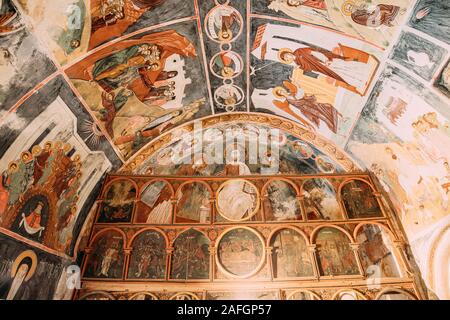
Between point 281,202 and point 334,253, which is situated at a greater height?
point 281,202

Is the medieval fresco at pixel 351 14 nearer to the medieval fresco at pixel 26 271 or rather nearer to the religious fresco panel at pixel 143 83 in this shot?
the religious fresco panel at pixel 143 83

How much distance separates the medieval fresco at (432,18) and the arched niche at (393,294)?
5986 mm

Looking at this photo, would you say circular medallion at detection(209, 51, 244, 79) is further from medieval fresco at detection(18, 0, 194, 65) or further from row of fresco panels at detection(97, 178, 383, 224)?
row of fresco panels at detection(97, 178, 383, 224)

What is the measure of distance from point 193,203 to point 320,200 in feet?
13.6

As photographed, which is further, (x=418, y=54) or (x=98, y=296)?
(x=98, y=296)

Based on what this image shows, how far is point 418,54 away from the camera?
232 inches

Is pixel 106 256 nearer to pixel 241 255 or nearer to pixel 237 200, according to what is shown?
pixel 241 255

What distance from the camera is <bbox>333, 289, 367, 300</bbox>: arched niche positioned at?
7.53m

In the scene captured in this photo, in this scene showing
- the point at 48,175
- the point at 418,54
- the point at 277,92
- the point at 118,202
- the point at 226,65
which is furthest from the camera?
the point at 277,92

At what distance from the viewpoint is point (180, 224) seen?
28.4ft

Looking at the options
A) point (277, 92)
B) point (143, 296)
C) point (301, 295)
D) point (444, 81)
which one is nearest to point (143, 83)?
point (277, 92)

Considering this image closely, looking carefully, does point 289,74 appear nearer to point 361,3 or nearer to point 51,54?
point 361,3

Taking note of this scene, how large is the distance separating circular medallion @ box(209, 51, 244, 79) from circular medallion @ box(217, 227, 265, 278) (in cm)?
486

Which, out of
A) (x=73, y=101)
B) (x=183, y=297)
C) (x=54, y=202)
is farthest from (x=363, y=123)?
(x=54, y=202)
